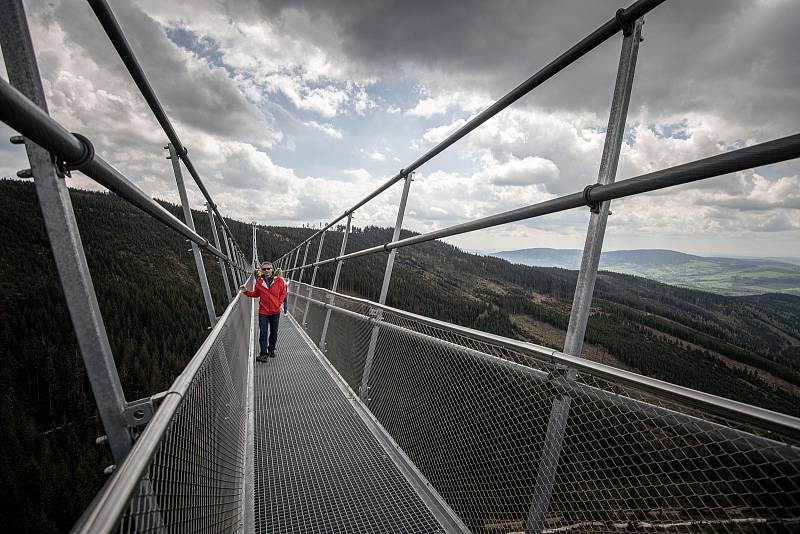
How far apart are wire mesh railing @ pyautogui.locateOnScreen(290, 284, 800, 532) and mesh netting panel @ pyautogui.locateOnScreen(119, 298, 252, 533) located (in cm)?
108

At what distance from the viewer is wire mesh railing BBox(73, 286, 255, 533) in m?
0.59

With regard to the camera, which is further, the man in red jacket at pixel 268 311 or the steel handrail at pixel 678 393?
the man in red jacket at pixel 268 311

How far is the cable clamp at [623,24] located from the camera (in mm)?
1401

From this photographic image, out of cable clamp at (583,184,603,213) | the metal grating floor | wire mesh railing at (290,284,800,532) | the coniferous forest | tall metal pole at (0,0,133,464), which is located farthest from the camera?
the coniferous forest

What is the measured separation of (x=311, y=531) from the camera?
1839 mm

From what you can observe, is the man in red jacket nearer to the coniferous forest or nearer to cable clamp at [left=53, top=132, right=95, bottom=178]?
the coniferous forest

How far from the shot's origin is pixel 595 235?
1.38 metres

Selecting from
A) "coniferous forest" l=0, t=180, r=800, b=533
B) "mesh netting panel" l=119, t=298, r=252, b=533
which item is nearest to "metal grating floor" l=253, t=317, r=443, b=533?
"mesh netting panel" l=119, t=298, r=252, b=533

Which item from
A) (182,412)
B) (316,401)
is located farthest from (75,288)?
(316,401)

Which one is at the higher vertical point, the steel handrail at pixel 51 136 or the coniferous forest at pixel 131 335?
the steel handrail at pixel 51 136

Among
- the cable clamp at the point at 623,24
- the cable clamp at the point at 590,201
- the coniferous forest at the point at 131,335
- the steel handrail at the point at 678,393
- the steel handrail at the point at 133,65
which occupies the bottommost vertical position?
the coniferous forest at the point at 131,335

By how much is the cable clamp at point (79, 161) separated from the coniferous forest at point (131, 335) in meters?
2.72

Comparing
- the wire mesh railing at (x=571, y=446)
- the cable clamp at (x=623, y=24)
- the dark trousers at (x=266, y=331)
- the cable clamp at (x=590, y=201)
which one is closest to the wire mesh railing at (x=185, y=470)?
the wire mesh railing at (x=571, y=446)

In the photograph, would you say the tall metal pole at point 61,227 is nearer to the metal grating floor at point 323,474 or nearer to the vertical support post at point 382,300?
the metal grating floor at point 323,474
